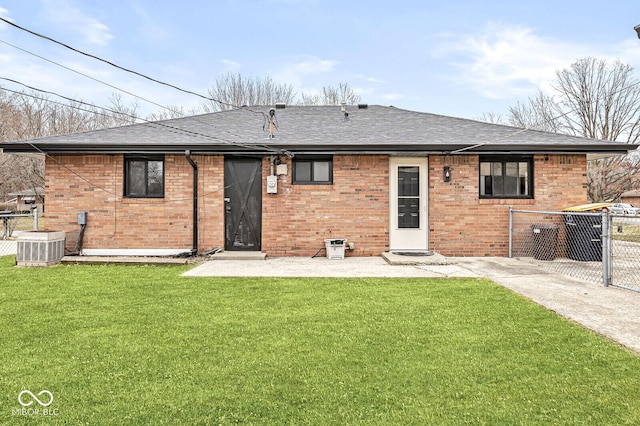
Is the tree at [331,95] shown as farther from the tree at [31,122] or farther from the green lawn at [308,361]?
the green lawn at [308,361]

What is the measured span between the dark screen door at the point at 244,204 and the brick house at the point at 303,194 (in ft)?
0.08

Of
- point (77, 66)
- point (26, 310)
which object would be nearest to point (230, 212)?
point (77, 66)

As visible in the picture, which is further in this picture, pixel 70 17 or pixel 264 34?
pixel 264 34

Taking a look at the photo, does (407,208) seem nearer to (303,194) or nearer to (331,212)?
(331,212)

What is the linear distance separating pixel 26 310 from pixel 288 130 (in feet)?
22.4

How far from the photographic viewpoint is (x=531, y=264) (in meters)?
7.57

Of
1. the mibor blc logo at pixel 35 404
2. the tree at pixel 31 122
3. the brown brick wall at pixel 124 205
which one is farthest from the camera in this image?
the tree at pixel 31 122

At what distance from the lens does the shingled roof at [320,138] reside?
26.5 ft

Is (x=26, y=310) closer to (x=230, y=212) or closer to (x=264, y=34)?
(x=230, y=212)

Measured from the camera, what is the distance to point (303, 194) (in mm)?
8625

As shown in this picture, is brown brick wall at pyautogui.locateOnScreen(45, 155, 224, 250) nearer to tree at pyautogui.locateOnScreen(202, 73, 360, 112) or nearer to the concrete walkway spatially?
the concrete walkway

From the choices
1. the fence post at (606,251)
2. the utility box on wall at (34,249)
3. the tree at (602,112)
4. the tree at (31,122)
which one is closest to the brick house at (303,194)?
the utility box on wall at (34,249)

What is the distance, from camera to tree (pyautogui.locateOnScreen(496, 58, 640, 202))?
69.1ft

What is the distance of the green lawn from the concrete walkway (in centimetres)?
42
